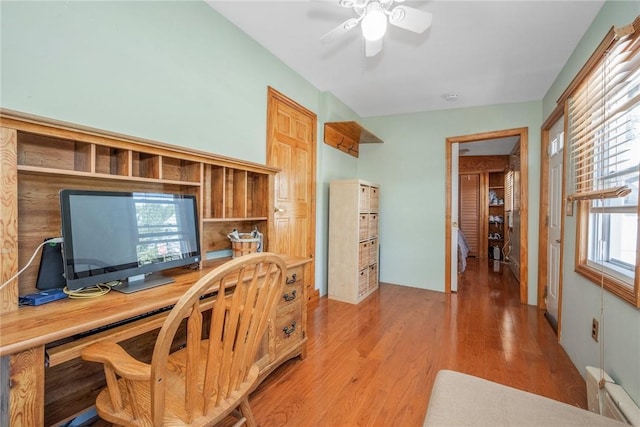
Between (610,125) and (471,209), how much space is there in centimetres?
544

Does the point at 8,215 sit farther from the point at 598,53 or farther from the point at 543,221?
the point at 543,221

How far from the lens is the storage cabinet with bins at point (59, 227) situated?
92 cm

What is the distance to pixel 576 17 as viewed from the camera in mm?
1981

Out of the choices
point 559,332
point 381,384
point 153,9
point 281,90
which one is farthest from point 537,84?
point 153,9

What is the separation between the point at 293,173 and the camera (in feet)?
10.0

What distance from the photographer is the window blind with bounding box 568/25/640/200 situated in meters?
1.39

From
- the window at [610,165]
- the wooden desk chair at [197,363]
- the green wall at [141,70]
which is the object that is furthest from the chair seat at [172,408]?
the window at [610,165]

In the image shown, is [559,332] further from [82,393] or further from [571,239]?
[82,393]

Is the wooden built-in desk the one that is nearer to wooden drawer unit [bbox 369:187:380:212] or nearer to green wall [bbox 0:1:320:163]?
green wall [bbox 0:1:320:163]

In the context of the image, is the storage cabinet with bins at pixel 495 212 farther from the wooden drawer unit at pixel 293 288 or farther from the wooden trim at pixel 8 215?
the wooden trim at pixel 8 215

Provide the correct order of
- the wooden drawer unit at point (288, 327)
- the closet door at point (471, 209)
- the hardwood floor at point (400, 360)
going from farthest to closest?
the closet door at point (471, 209), the wooden drawer unit at point (288, 327), the hardwood floor at point (400, 360)

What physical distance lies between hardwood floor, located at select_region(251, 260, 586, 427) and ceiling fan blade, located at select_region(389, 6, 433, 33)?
7.25 feet

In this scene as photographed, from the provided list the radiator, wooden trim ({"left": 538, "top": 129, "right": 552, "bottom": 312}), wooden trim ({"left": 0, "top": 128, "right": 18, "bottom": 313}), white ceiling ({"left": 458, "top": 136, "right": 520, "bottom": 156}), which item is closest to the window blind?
the radiator

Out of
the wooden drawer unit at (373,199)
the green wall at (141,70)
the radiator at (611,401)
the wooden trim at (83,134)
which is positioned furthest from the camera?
the wooden drawer unit at (373,199)
